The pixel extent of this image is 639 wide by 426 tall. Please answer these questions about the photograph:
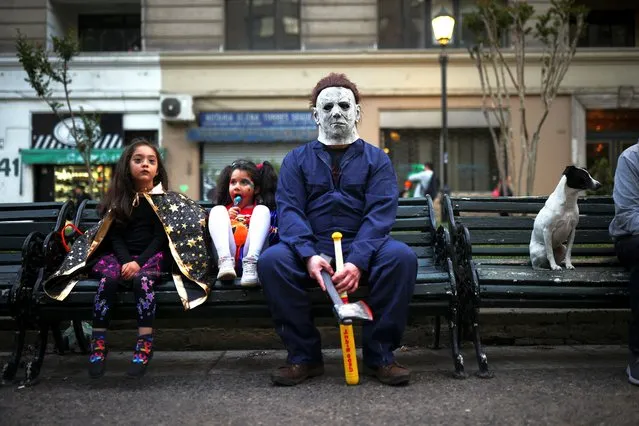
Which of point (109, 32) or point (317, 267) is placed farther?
point (109, 32)

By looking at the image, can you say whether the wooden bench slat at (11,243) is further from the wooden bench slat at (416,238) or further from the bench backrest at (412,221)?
the wooden bench slat at (416,238)

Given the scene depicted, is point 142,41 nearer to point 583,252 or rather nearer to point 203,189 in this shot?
point 203,189

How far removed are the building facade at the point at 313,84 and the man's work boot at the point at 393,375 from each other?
13.5 metres

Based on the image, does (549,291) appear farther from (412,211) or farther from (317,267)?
(317,267)

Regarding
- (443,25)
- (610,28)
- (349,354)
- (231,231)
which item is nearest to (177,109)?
(443,25)

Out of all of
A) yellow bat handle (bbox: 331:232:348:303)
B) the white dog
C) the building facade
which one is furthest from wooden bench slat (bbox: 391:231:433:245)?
the building facade

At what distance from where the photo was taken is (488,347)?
4441 mm

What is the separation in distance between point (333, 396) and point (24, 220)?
2948 millimetres

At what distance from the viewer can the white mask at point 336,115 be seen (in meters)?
3.93

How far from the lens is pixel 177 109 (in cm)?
1669

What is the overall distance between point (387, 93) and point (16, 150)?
1082 centimetres

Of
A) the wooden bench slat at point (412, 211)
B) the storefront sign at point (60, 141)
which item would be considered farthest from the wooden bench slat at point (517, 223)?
the storefront sign at point (60, 141)

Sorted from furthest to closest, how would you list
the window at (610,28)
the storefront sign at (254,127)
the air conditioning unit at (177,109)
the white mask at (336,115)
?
1. the window at (610,28)
2. the storefront sign at (254,127)
3. the air conditioning unit at (177,109)
4. the white mask at (336,115)

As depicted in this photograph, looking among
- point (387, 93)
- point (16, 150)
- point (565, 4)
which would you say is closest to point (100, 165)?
point (16, 150)
